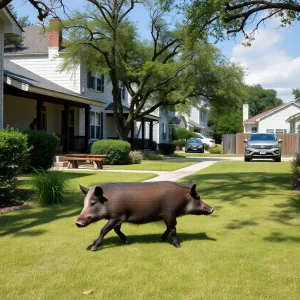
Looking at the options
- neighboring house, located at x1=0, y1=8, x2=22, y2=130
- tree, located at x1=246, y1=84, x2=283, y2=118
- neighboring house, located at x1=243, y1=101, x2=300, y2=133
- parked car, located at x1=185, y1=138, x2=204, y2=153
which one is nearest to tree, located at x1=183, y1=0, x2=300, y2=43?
neighboring house, located at x1=0, y1=8, x2=22, y2=130

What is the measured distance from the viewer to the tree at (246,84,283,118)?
346 ft

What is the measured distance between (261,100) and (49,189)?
4042 inches

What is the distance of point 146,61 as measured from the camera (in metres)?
25.7

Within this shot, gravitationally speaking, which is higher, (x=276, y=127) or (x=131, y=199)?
(x=276, y=127)

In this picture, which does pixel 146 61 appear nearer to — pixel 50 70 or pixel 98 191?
pixel 50 70

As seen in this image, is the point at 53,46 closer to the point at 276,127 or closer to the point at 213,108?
the point at 213,108

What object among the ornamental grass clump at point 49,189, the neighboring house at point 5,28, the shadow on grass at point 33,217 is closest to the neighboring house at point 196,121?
the neighboring house at point 5,28

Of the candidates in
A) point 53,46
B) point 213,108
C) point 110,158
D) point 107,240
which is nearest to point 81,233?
point 107,240

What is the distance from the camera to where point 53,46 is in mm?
27312

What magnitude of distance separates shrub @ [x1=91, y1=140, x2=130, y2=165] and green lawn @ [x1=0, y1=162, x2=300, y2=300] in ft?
46.2

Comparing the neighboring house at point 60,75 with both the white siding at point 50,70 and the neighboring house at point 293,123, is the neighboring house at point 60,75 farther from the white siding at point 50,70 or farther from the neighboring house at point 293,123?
the neighboring house at point 293,123

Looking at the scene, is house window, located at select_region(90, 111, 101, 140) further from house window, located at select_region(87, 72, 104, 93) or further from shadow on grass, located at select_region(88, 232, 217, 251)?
shadow on grass, located at select_region(88, 232, 217, 251)

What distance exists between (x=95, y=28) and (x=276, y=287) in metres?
22.6

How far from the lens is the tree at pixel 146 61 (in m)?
24.2
